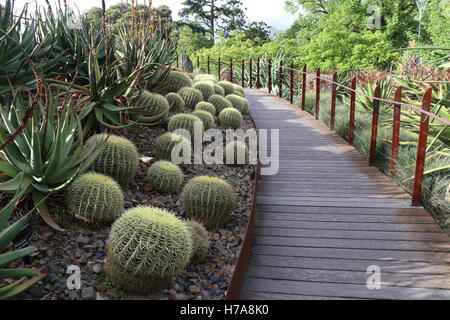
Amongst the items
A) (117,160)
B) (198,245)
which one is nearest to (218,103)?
(117,160)

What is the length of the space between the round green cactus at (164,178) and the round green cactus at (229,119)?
276 centimetres

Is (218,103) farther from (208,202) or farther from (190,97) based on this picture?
(208,202)

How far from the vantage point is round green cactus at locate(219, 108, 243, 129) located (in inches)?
270

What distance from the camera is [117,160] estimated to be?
379cm

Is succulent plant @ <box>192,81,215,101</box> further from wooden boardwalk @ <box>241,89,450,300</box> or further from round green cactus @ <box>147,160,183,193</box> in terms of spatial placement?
round green cactus @ <box>147,160,183,193</box>

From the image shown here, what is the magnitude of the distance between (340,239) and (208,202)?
1251 mm

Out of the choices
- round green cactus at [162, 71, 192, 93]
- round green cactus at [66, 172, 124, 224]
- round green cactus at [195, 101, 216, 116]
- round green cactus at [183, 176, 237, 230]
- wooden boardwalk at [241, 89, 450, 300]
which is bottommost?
wooden boardwalk at [241, 89, 450, 300]

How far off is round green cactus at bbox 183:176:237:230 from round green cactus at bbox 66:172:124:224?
745 mm

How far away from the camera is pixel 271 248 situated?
3.55m

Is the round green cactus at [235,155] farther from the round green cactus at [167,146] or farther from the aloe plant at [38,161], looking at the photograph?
the aloe plant at [38,161]

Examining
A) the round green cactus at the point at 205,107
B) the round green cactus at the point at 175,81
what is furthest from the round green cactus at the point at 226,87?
the round green cactus at the point at 205,107

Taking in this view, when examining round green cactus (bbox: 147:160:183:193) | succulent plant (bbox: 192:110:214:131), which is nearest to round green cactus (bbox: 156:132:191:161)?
round green cactus (bbox: 147:160:183:193)

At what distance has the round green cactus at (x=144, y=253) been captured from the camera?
2609 millimetres
